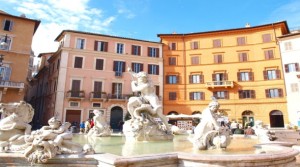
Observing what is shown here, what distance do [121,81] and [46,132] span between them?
2846 cm

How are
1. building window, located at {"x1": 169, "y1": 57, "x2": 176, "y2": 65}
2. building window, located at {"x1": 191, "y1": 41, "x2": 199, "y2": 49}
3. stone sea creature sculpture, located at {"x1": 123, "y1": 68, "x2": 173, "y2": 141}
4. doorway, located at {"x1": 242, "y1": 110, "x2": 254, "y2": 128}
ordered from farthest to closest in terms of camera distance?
building window, located at {"x1": 191, "y1": 41, "x2": 199, "y2": 49}
building window, located at {"x1": 169, "y1": 57, "x2": 176, "y2": 65}
doorway, located at {"x1": 242, "y1": 110, "x2": 254, "y2": 128}
stone sea creature sculpture, located at {"x1": 123, "y1": 68, "x2": 173, "y2": 141}

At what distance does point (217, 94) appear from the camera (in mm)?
33000

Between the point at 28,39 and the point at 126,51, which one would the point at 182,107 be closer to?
the point at 126,51

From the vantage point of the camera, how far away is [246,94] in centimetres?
3191

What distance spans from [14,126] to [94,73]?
1073 inches

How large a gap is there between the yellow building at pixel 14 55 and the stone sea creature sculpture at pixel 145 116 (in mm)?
22970

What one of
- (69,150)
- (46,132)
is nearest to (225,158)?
(69,150)

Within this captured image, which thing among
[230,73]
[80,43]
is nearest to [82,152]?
[80,43]

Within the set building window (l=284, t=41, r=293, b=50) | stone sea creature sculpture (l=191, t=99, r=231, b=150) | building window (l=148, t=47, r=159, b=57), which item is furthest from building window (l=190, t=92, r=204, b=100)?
stone sea creature sculpture (l=191, t=99, r=231, b=150)

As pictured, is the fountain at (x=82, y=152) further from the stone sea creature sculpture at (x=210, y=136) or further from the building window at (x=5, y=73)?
the building window at (x=5, y=73)

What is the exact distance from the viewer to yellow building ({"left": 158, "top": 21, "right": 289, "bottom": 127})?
3106cm

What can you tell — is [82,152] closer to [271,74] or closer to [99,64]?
[99,64]

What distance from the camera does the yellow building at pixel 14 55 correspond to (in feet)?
84.7

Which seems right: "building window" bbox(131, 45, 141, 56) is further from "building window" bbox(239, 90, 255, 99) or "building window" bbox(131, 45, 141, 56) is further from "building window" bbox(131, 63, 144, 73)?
"building window" bbox(239, 90, 255, 99)
